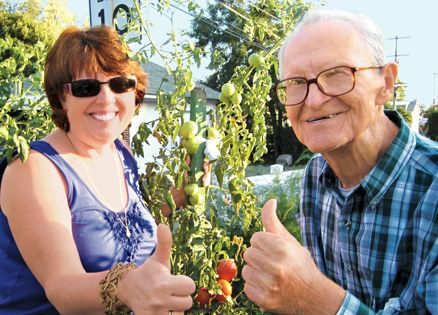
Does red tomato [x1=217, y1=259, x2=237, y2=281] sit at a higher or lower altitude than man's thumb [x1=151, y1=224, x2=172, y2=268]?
lower

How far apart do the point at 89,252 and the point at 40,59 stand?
1.09 metres

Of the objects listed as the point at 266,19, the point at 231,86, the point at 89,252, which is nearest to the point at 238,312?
the point at 89,252

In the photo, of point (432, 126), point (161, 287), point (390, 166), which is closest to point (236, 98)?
point (390, 166)

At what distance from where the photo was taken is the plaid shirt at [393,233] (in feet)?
4.69

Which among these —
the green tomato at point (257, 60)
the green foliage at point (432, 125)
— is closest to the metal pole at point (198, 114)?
the green tomato at point (257, 60)

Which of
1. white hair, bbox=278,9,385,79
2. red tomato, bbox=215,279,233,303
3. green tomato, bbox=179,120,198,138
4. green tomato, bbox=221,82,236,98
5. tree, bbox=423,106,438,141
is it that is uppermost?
white hair, bbox=278,9,385,79

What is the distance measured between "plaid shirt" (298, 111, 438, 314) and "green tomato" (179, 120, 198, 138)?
56cm

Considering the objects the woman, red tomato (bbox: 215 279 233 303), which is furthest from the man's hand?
red tomato (bbox: 215 279 233 303)

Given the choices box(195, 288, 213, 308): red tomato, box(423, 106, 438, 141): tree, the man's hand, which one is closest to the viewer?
the man's hand

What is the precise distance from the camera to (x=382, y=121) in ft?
5.45

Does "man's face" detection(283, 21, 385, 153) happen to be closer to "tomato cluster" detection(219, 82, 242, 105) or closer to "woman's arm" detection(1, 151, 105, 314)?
"tomato cluster" detection(219, 82, 242, 105)

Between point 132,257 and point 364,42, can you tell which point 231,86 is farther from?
point 132,257

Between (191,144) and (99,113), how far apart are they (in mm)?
397

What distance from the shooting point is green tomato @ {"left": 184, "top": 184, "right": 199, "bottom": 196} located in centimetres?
191
